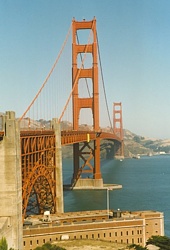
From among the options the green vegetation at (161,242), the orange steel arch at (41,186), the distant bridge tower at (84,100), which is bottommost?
the green vegetation at (161,242)

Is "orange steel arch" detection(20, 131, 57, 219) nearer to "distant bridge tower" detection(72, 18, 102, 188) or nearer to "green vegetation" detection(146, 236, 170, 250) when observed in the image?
"green vegetation" detection(146, 236, 170, 250)

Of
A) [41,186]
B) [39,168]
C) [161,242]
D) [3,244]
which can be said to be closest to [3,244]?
[3,244]

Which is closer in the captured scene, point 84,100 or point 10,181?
point 10,181

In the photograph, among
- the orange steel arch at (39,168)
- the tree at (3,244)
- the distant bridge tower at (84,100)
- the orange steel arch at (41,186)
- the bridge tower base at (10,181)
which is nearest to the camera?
the tree at (3,244)

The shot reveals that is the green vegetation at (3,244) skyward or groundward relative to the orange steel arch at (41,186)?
groundward

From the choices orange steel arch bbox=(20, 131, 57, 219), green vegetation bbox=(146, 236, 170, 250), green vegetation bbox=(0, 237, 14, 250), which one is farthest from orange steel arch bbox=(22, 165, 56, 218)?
green vegetation bbox=(146, 236, 170, 250)

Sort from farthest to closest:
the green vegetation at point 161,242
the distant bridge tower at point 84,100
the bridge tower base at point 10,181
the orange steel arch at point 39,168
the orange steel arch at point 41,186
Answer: the distant bridge tower at point 84,100 < the orange steel arch at point 41,186 < the orange steel arch at point 39,168 < the green vegetation at point 161,242 < the bridge tower base at point 10,181

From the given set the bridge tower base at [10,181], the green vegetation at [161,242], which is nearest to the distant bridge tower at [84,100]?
the green vegetation at [161,242]

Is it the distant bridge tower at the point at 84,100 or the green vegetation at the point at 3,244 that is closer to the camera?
the green vegetation at the point at 3,244

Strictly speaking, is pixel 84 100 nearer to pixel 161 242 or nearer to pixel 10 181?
pixel 161 242

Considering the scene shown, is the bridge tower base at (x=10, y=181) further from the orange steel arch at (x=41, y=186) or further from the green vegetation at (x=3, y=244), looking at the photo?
the orange steel arch at (x=41, y=186)
